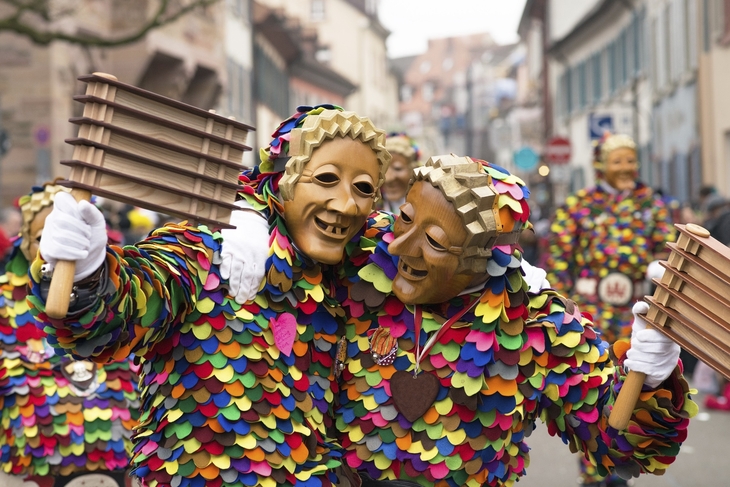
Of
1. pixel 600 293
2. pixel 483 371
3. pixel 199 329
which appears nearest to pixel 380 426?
pixel 483 371

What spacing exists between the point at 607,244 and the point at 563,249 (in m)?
0.26

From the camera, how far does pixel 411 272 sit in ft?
11.6

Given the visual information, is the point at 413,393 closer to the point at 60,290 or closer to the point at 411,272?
the point at 411,272

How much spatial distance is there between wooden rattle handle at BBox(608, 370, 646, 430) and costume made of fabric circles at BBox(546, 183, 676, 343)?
360 centimetres

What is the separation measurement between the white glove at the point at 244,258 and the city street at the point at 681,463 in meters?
4.73

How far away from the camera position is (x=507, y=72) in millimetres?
79062

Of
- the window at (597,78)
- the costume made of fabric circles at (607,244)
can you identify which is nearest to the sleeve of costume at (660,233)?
the costume made of fabric circles at (607,244)

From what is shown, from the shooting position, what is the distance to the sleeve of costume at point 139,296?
118 inches

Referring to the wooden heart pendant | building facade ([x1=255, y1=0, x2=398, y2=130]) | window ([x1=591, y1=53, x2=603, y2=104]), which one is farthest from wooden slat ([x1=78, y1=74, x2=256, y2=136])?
building facade ([x1=255, y1=0, x2=398, y2=130])

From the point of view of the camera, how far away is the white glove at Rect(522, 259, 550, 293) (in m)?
3.73

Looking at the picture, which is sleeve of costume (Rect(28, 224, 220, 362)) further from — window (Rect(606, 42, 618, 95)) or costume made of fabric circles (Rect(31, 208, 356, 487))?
window (Rect(606, 42, 618, 95))

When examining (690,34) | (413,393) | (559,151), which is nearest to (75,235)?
(413,393)

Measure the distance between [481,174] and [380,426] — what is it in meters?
0.81

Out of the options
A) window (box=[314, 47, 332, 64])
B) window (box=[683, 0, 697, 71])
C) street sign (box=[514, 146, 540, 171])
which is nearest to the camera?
window (box=[683, 0, 697, 71])
